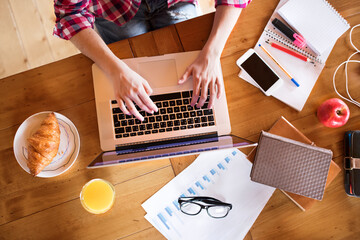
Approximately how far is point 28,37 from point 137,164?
1.26 meters

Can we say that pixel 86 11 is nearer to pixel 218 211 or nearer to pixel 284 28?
pixel 284 28

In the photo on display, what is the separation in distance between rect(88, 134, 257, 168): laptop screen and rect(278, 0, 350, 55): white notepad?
1.49ft

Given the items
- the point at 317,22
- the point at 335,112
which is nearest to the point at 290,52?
the point at 317,22

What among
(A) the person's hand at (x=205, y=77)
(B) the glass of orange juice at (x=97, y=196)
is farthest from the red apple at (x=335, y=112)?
(B) the glass of orange juice at (x=97, y=196)

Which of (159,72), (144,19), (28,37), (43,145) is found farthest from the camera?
(28,37)

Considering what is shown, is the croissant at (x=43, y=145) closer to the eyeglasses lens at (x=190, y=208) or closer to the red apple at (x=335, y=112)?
the eyeglasses lens at (x=190, y=208)

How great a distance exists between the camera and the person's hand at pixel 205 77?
851 millimetres

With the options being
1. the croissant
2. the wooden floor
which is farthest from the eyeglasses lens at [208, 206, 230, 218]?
the wooden floor

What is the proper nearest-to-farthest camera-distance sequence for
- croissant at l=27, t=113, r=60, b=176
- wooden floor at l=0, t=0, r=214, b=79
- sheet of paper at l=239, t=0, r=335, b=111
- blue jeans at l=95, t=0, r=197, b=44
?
croissant at l=27, t=113, r=60, b=176 < sheet of paper at l=239, t=0, r=335, b=111 < blue jeans at l=95, t=0, r=197, b=44 < wooden floor at l=0, t=0, r=214, b=79

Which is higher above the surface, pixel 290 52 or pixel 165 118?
pixel 290 52

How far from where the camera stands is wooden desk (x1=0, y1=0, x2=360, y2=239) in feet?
2.82

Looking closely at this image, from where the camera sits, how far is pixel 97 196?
85cm

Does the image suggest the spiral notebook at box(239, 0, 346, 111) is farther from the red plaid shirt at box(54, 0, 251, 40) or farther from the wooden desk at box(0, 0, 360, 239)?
the red plaid shirt at box(54, 0, 251, 40)

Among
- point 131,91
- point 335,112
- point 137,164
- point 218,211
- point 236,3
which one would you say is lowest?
point 218,211
